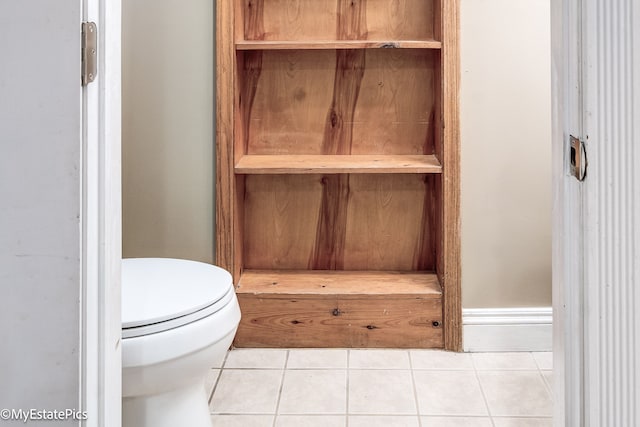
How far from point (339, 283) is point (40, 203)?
1675mm

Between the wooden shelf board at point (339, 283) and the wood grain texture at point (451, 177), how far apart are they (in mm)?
72

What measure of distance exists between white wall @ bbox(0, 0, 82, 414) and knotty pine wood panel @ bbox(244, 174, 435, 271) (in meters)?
1.68

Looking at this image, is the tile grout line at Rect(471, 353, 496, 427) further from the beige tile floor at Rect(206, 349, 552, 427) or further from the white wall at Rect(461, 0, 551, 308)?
the white wall at Rect(461, 0, 551, 308)

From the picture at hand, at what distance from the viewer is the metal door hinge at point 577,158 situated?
0.99 metres

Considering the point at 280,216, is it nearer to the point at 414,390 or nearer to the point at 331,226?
the point at 331,226

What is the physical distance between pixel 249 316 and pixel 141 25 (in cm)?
105

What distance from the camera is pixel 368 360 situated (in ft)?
7.80

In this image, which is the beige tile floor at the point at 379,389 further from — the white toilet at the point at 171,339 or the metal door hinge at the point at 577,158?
the metal door hinge at the point at 577,158

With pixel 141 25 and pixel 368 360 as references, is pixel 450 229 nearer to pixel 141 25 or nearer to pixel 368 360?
pixel 368 360

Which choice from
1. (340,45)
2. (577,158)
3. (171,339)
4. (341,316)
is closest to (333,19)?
(340,45)

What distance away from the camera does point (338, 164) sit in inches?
96.1

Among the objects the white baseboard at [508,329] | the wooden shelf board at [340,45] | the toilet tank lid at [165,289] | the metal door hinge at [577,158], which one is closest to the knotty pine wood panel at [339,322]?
the white baseboard at [508,329]

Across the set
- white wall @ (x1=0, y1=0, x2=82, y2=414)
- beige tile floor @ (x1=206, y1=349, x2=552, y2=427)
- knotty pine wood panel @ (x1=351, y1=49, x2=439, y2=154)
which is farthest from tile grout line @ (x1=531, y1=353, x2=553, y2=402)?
white wall @ (x1=0, y1=0, x2=82, y2=414)

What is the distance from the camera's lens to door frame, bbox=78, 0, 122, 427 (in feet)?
3.13
